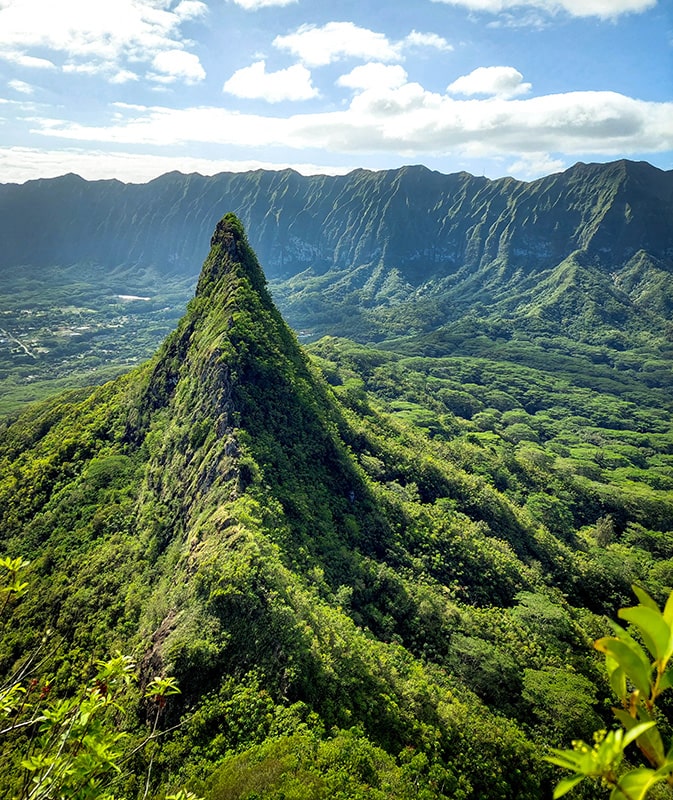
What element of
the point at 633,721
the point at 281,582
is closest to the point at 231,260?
the point at 281,582

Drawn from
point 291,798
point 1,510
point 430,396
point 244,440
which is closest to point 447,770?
point 291,798

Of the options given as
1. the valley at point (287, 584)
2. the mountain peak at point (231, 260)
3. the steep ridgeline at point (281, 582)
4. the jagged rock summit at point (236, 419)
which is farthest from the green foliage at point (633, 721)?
the mountain peak at point (231, 260)

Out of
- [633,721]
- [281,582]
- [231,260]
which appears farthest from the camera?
[231,260]

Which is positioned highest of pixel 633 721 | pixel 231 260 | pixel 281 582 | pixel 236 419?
pixel 231 260

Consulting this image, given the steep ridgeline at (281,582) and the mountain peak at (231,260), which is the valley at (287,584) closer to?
the steep ridgeline at (281,582)

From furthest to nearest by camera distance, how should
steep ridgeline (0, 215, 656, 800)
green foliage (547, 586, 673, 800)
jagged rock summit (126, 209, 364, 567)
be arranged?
1. jagged rock summit (126, 209, 364, 567)
2. steep ridgeline (0, 215, 656, 800)
3. green foliage (547, 586, 673, 800)

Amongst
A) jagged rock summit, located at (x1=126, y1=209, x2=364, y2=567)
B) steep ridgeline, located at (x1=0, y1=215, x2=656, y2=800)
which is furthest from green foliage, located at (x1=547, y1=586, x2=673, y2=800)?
jagged rock summit, located at (x1=126, y1=209, x2=364, y2=567)

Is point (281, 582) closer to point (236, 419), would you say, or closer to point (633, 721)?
point (236, 419)

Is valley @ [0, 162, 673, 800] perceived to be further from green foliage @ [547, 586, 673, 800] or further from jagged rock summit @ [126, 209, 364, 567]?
jagged rock summit @ [126, 209, 364, 567]
